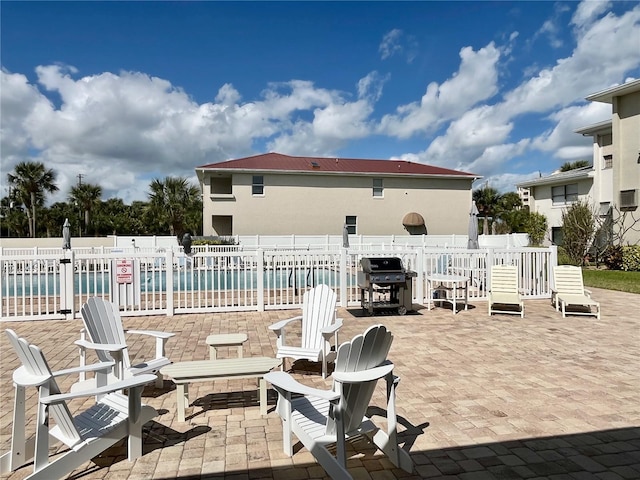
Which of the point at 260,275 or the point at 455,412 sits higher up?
the point at 260,275

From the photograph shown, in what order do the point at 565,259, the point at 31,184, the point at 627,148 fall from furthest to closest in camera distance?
the point at 31,184
the point at 565,259
the point at 627,148

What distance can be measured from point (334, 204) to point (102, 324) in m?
23.2

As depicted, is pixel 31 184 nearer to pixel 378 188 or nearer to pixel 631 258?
pixel 378 188

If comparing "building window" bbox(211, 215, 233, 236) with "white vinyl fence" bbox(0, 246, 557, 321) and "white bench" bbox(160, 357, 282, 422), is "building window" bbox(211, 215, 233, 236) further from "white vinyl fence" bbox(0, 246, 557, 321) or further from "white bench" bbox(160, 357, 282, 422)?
"white bench" bbox(160, 357, 282, 422)

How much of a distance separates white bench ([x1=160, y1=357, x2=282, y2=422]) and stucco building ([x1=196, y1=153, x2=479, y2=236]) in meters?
21.5

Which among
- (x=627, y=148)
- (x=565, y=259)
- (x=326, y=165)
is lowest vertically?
(x=565, y=259)

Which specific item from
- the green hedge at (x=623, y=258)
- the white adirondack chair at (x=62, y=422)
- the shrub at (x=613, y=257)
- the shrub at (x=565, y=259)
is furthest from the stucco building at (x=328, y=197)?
the white adirondack chair at (x=62, y=422)

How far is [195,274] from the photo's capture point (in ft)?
34.0

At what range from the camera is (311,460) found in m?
3.08

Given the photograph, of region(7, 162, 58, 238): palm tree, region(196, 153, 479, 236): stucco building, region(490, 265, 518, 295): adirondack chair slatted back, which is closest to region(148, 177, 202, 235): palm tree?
region(196, 153, 479, 236): stucco building

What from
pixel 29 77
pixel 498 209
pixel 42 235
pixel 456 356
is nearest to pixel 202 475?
pixel 456 356

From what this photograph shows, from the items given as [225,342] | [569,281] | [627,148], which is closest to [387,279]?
[569,281]

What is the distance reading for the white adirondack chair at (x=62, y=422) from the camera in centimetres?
262

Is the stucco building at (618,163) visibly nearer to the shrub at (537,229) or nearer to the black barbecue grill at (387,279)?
the shrub at (537,229)
